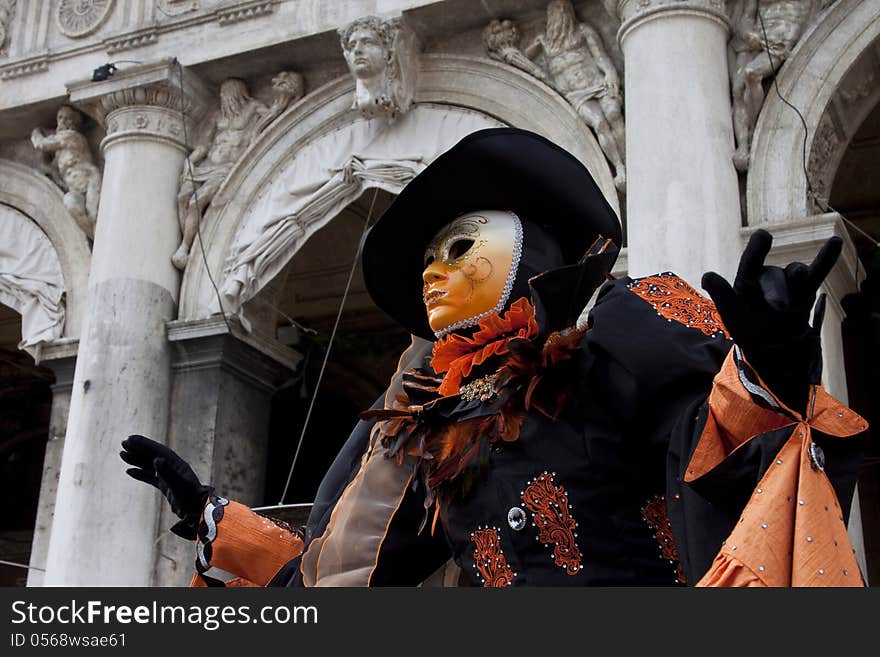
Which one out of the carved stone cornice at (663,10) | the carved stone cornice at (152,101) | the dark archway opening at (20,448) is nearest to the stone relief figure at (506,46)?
the carved stone cornice at (663,10)

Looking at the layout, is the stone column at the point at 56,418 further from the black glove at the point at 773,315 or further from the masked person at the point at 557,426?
the black glove at the point at 773,315

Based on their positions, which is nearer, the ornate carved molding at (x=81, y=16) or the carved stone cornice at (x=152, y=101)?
the carved stone cornice at (x=152, y=101)

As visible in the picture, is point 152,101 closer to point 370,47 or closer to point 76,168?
point 76,168

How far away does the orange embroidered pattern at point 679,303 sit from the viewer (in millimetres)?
2320

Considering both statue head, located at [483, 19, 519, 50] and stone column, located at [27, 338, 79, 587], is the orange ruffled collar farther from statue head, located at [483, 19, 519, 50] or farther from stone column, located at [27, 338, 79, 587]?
stone column, located at [27, 338, 79, 587]

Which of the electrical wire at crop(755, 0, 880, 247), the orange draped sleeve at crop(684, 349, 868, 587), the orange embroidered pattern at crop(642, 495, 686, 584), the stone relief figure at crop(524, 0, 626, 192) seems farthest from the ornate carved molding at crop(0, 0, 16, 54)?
the orange draped sleeve at crop(684, 349, 868, 587)

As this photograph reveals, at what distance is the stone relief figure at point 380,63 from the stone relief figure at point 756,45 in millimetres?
1685

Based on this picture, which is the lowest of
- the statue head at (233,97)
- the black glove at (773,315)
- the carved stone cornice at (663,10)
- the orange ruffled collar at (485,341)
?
the black glove at (773,315)

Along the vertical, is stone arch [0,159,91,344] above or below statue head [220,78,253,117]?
below

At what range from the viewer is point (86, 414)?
661 cm

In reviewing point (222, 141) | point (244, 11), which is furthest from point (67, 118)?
point (244, 11)

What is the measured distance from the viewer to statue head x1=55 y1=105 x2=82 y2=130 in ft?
24.7

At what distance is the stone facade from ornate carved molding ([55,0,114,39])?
0.01m

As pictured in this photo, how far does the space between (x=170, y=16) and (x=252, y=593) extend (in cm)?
624
